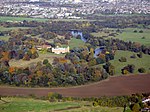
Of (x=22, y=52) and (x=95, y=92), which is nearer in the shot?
(x=95, y=92)

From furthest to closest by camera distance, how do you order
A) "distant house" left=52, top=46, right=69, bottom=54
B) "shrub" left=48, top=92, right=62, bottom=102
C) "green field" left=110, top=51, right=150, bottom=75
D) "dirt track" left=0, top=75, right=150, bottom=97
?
"distant house" left=52, top=46, right=69, bottom=54, "green field" left=110, top=51, right=150, bottom=75, "dirt track" left=0, top=75, right=150, bottom=97, "shrub" left=48, top=92, right=62, bottom=102

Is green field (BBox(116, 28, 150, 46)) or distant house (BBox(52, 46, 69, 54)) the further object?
green field (BBox(116, 28, 150, 46))

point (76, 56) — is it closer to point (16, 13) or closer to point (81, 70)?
point (81, 70)

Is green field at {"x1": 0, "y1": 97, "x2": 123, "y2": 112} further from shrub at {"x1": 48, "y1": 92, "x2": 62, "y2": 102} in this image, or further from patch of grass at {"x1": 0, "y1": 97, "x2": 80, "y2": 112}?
shrub at {"x1": 48, "y1": 92, "x2": 62, "y2": 102}

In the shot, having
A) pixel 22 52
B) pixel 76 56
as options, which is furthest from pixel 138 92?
pixel 22 52

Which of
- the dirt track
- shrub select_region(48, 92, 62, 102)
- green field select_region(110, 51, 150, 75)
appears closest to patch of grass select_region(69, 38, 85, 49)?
green field select_region(110, 51, 150, 75)

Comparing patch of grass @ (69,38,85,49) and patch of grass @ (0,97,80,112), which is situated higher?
patch of grass @ (69,38,85,49)

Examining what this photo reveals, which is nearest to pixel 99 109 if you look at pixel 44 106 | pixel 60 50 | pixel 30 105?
pixel 44 106

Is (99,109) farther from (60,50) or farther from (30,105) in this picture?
(60,50)
